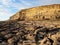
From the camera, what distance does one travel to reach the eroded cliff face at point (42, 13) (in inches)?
641

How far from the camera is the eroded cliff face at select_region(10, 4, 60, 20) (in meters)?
16.3

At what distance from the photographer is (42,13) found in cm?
1700

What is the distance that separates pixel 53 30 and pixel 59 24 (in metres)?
0.95

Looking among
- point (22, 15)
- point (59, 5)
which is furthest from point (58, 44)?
point (22, 15)

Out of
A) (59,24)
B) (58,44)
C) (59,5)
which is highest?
(59,5)

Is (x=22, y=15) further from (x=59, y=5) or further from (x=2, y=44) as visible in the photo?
(x=2, y=44)

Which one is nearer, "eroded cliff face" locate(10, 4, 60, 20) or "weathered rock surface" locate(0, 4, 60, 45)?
"weathered rock surface" locate(0, 4, 60, 45)

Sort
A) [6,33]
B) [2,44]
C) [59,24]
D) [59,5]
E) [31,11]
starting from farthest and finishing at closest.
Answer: [31,11]
[59,5]
[59,24]
[6,33]
[2,44]

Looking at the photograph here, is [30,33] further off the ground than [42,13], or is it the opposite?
[42,13]

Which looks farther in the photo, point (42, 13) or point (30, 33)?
point (42, 13)

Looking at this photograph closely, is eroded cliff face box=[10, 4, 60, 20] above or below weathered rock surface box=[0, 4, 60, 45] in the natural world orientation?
above

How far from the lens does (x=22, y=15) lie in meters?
19.0

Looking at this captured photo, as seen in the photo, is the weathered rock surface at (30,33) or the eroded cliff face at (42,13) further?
the eroded cliff face at (42,13)

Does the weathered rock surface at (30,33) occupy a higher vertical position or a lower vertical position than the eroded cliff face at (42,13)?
Result: lower
